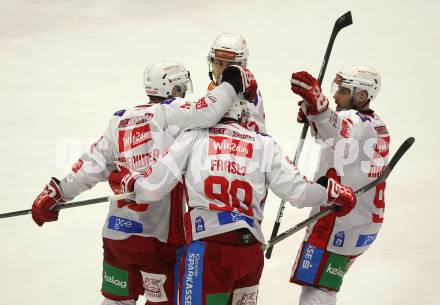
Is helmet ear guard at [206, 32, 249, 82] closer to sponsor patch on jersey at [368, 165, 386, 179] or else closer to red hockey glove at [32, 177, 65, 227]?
sponsor patch on jersey at [368, 165, 386, 179]

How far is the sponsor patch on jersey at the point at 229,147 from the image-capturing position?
3561 mm

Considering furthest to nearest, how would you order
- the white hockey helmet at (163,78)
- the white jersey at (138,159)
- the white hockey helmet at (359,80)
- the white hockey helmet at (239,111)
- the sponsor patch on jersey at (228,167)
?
the white hockey helmet at (359,80)
the white hockey helmet at (163,78)
the white jersey at (138,159)
the white hockey helmet at (239,111)
the sponsor patch on jersey at (228,167)

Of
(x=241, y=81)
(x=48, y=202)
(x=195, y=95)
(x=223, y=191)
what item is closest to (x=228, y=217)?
(x=223, y=191)

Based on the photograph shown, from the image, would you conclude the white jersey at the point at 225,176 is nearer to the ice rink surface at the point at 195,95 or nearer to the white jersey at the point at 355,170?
the white jersey at the point at 355,170

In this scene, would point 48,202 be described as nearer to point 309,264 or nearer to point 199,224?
point 199,224

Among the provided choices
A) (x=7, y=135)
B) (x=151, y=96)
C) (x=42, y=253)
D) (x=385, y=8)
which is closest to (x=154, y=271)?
(x=151, y=96)

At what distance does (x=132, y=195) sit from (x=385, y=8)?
8.03 m

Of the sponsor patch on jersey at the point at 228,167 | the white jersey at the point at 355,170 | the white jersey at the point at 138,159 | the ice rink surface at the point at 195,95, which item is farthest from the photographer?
the ice rink surface at the point at 195,95

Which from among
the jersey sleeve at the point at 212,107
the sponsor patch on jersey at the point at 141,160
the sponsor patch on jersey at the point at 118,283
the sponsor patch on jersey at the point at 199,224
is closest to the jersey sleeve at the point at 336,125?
the jersey sleeve at the point at 212,107

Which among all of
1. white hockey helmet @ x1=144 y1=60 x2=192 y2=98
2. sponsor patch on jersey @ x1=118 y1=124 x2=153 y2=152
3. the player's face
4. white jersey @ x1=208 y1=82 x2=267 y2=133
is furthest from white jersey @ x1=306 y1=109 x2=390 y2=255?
sponsor patch on jersey @ x1=118 y1=124 x2=153 y2=152

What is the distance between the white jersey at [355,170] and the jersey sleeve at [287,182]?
60 centimetres

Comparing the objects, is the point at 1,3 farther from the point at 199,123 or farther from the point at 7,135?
the point at 199,123

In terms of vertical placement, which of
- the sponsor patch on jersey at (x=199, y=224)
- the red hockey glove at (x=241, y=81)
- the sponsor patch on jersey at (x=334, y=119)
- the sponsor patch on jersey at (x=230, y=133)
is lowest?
the sponsor patch on jersey at (x=199, y=224)

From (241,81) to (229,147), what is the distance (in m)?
0.30
